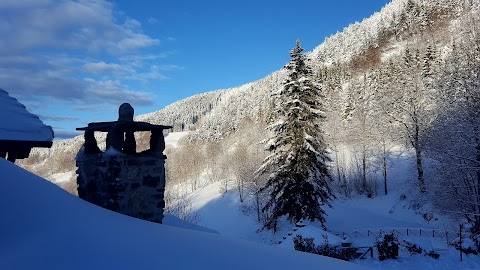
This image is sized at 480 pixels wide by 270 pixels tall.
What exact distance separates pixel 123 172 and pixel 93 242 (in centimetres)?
298

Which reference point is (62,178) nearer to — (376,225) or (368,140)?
(368,140)

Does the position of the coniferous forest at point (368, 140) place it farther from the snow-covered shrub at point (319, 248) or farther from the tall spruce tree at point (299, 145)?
the snow-covered shrub at point (319, 248)

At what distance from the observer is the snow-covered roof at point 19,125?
7.78 m

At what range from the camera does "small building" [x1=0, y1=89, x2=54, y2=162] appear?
7801 millimetres

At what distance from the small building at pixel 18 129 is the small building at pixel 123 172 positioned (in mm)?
1469

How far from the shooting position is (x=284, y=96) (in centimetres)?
2194

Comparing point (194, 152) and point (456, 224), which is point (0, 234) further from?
point (194, 152)

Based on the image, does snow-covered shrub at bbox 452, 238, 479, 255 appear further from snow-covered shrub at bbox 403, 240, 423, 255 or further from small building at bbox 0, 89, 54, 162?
small building at bbox 0, 89, 54, 162

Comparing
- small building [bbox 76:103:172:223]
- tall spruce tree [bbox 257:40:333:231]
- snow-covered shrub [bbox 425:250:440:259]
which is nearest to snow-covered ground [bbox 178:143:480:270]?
snow-covered shrub [bbox 425:250:440:259]

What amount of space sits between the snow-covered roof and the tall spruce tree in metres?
15.0

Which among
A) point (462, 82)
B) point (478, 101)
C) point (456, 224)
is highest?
point (462, 82)

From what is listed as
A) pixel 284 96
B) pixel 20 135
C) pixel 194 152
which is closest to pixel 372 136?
pixel 284 96

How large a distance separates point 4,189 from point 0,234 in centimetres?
86

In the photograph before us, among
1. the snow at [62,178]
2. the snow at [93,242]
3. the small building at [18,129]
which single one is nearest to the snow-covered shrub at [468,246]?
the snow at [93,242]
